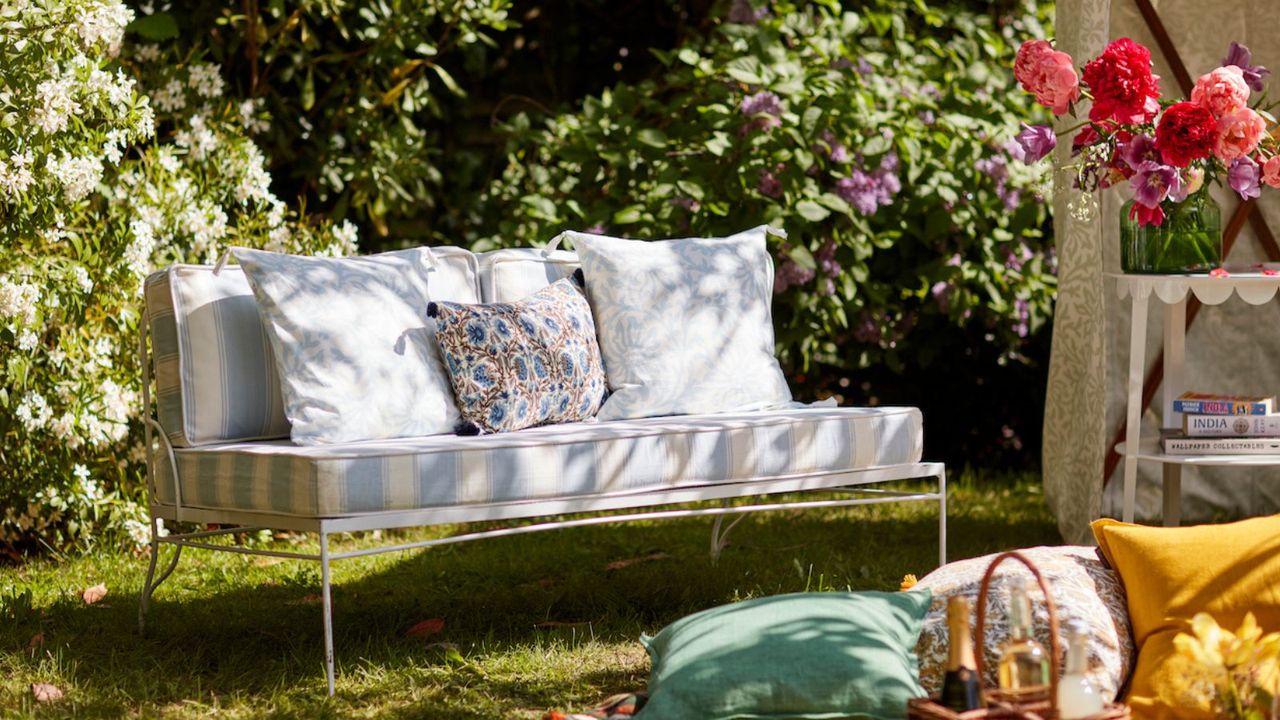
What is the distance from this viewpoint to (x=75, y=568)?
372cm

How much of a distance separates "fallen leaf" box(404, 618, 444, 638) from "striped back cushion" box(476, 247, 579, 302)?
76 cm

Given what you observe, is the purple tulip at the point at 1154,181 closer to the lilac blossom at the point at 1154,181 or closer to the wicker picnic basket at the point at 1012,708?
the lilac blossom at the point at 1154,181

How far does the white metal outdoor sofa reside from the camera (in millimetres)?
2619

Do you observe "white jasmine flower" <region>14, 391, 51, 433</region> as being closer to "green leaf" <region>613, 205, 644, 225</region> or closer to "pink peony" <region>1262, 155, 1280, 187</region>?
"green leaf" <region>613, 205, 644, 225</region>

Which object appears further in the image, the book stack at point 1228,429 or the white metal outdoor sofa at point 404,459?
the book stack at point 1228,429

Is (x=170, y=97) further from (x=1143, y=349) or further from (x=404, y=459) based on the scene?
(x=1143, y=349)

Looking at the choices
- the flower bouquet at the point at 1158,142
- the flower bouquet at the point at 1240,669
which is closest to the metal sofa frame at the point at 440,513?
the flower bouquet at the point at 1158,142

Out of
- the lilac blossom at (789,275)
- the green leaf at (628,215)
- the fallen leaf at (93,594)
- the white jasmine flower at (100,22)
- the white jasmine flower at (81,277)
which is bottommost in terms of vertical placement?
the fallen leaf at (93,594)

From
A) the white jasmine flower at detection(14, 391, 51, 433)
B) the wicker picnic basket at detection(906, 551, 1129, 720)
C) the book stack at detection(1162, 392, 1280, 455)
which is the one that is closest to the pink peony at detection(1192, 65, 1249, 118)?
the book stack at detection(1162, 392, 1280, 455)

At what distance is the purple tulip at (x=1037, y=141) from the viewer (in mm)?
3453

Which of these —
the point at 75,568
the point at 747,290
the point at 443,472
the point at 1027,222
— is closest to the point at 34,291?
the point at 75,568

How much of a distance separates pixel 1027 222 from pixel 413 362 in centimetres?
251

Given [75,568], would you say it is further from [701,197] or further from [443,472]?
[701,197]

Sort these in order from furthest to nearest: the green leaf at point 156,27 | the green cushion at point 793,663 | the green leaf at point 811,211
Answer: the green leaf at point 811,211 → the green leaf at point 156,27 → the green cushion at point 793,663
